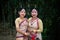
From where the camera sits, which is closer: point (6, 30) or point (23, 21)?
Result: point (23, 21)

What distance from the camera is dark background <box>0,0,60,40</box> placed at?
8.29 metres

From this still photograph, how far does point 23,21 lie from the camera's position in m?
5.62

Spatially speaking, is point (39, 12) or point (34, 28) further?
point (39, 12)

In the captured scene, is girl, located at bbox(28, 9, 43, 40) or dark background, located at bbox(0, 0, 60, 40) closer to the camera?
girl, located at bbox(28, 9, 43, 40)

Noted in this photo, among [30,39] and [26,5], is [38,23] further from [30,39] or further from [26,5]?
[26,5]

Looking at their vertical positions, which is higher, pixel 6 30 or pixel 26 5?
pixel 26 5

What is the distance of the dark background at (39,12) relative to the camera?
27.2ft

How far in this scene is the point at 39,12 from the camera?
8453mm

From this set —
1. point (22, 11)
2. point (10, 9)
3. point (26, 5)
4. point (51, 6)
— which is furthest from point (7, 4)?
point (22, 11)

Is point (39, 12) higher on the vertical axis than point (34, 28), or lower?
higher

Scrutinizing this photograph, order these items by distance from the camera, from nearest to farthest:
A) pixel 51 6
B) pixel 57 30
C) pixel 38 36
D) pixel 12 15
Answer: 1. pixel 38 36
2. pixel 57 30
3. pixel 51 6
4. pixel 12 15

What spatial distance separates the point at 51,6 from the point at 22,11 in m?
2.90

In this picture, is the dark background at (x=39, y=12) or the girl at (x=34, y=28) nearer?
the girl at (x=34, y=28)

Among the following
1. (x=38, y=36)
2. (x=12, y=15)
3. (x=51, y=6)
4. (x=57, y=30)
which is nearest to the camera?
(x=38, y=36)
